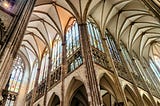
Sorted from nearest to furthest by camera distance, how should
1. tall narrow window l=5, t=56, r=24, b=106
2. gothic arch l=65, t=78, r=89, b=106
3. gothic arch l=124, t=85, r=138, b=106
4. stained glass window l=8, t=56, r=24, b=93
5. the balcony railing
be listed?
gothic arch l=65, t=78, r=89, b=106 → the balcony railing → gothic arch l=124, t=85, r=138, b=106 → tall narrow window l=5, t=56, r=24, b=106 → stained glass window l=8, t=56, r=24, b=93

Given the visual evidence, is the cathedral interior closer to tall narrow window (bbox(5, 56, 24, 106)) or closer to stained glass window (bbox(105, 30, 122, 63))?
tall narrow window (bbox(5, 56, 24, 106))

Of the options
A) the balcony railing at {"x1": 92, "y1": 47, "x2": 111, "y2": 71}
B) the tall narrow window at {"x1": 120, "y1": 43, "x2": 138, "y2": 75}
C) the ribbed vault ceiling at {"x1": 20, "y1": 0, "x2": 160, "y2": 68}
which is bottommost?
the balcony railing at {"x1": 92, "y1": 47, "x2": 111, "y2": 71}

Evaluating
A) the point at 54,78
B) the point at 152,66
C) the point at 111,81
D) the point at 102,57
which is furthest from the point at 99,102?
the point at 152,66

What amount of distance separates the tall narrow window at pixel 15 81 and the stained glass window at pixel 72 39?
16.7 ft

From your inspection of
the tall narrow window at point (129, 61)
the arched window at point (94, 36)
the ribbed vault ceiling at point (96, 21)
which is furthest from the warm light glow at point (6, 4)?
the tall narrow window at point (129, 61)

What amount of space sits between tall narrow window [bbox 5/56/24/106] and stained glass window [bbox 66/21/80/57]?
16.7 feet

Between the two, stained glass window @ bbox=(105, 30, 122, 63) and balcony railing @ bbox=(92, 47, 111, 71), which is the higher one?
stained glass window @ bbox=(105, 30, 122, 63)

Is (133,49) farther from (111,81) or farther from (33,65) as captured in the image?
(33,65)

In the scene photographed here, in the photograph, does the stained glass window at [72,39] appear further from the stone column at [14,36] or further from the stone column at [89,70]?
the stone column at [14,36]

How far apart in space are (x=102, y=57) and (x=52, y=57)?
532 centimetres

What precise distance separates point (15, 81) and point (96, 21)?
9.75 m

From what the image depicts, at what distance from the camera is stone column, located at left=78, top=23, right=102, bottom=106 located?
9.06m

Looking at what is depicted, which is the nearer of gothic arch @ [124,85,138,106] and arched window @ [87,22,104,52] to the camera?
gothic arch @ [124,85,138,106]

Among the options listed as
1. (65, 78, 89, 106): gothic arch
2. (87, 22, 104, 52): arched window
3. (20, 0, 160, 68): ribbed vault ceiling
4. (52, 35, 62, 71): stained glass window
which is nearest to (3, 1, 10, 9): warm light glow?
(65, 78, 89, 106): gothic arch
